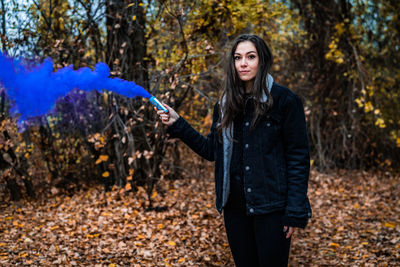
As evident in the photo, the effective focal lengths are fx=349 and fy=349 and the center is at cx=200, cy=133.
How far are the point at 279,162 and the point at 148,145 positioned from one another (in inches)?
167

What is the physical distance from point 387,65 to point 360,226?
4.49 meters

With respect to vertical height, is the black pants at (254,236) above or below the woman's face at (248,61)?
below

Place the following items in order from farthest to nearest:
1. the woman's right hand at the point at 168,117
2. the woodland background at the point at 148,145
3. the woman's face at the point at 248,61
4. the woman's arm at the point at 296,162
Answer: the woodland background at the point at 148,145 < the woman's right hand at the point at 168,117 < the woman's face at the point at 248,61 < the woman's arm at the point at 296,162

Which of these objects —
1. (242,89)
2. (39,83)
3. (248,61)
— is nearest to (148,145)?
(39,83)

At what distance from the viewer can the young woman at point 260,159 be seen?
7.02ft

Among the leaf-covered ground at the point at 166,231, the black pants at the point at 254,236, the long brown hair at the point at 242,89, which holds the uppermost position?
the long brown hair at the point at 242,89

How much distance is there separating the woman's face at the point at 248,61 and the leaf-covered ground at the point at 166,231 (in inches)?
109

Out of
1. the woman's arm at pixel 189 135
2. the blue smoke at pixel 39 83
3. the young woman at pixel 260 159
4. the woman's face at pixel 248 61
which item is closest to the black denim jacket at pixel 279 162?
the young woman at pixel 260 159

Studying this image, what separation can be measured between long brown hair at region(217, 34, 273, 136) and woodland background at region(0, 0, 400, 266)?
259cm

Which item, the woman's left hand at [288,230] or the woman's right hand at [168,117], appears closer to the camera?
the woman's left hand at [288,230]

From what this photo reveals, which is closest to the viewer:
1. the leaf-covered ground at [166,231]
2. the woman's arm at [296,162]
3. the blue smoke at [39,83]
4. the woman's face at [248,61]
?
the woman's arm at [296,162]

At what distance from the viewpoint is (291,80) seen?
8.74 meters

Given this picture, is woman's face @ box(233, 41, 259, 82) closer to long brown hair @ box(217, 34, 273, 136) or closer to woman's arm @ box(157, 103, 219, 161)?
long brown hair @ box(217, 34, 273, 136)

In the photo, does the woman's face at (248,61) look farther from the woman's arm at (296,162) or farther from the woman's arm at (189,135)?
the woman's arm at (189,135)
